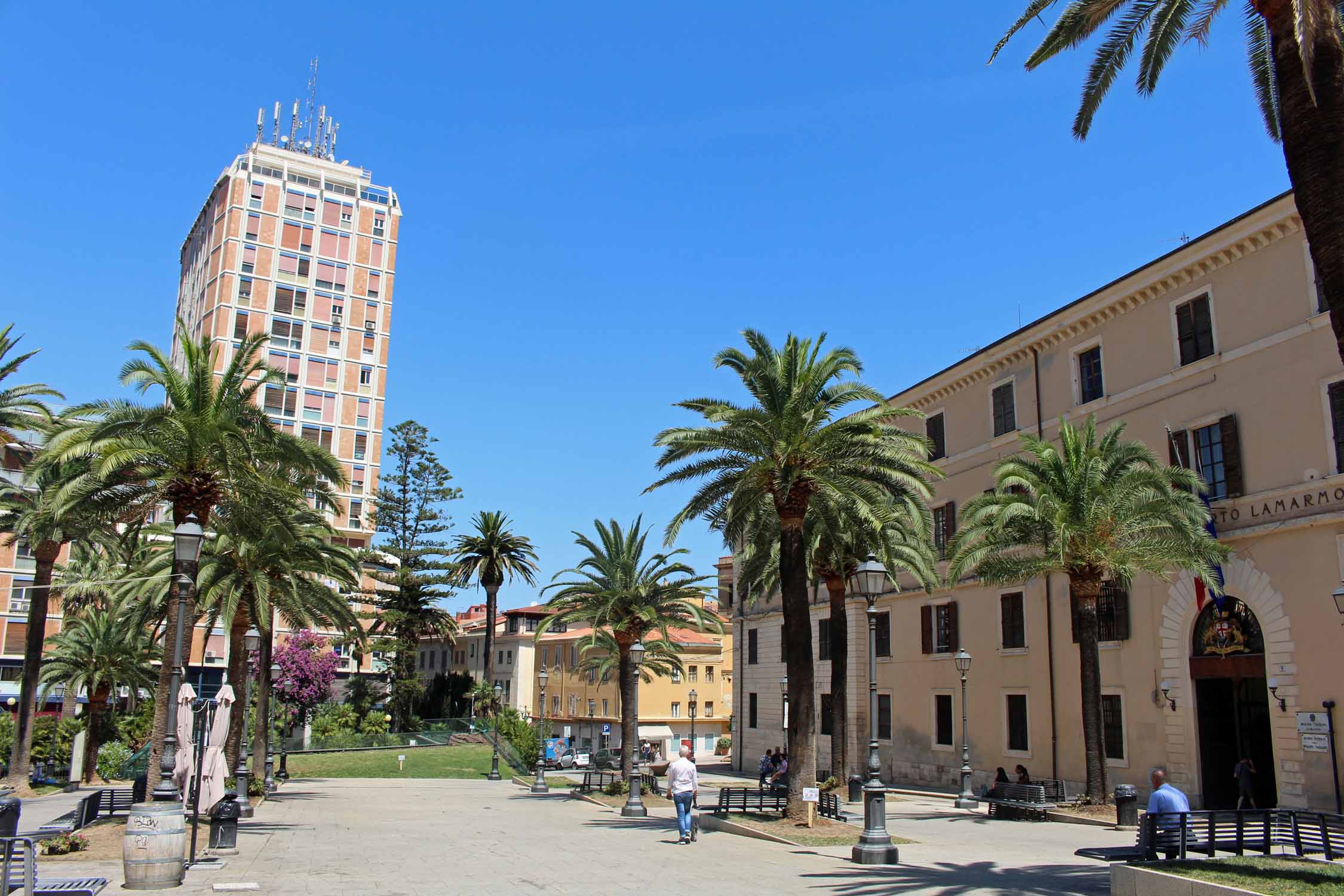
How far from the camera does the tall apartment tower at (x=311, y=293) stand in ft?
251

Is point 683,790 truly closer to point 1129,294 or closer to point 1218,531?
point 1218,531

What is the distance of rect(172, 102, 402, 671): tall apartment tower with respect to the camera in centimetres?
7638

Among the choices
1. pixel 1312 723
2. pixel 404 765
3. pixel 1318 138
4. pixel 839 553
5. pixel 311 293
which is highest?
pixel 311 293

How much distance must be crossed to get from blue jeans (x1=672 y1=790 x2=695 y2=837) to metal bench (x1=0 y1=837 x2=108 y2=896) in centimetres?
911

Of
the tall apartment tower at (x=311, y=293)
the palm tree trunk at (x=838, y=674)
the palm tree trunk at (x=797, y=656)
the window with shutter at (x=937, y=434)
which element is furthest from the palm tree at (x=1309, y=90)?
the tall apartment tower at (x=311, y=293)

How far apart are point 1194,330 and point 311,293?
6667cm

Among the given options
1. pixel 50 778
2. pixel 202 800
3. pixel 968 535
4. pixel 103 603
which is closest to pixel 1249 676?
pixel 968 535

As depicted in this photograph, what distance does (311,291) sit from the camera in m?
79.2

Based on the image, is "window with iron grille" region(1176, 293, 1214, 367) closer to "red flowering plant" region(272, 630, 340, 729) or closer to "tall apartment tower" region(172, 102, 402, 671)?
"red flowering plant" region(272, 630, 340, 729)

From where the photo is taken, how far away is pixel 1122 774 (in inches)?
1110

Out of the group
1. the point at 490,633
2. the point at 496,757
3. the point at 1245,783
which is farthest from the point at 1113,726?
the point at 490,633

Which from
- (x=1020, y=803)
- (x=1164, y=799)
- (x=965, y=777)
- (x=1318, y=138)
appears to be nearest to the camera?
(x=1318, y=138)

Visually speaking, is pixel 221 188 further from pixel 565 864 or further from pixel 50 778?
pixel 565 864

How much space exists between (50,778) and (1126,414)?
4025 cm
